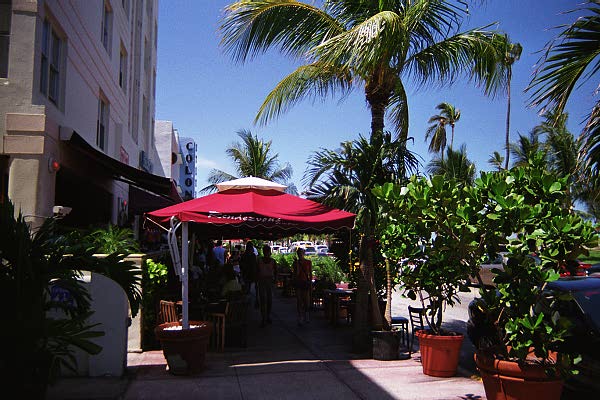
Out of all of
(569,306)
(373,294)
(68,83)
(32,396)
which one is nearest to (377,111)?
(373,294)

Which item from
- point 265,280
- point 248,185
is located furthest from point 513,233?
point 265,280

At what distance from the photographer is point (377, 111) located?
927 cm

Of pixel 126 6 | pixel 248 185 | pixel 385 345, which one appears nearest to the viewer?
pixel 385 345

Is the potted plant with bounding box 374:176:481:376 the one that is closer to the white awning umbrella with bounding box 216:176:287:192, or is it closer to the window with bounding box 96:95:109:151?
the white awning umbrella with bounding box 216:176:287:192

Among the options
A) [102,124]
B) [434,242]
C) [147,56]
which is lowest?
[434,242]

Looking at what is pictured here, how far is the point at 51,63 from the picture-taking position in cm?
965

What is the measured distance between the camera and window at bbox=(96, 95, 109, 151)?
46.2 feet

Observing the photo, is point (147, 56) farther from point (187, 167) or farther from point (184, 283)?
point (187, 167)

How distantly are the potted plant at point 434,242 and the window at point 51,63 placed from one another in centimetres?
654

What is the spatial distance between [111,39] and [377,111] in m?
9.53

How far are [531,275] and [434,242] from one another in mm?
1389

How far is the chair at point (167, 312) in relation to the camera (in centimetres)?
842

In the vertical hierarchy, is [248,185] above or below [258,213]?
above

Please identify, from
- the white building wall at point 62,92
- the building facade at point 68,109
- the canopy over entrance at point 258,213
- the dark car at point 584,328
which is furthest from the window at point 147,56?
the dark car at point 584,328
